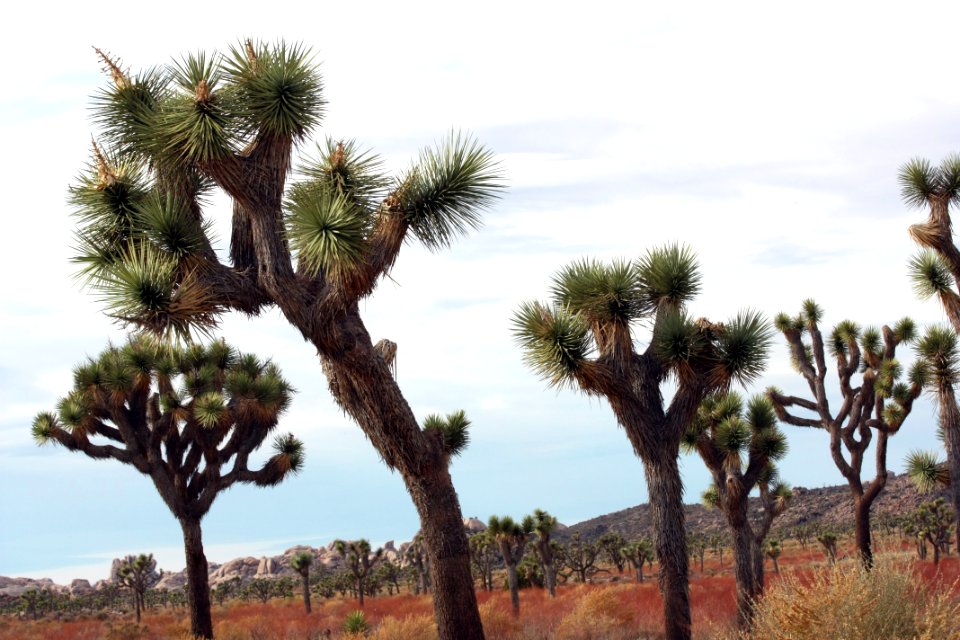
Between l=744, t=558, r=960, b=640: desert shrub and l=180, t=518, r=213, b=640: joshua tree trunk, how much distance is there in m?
17.5

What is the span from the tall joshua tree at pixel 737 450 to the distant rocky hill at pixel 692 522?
43.1m

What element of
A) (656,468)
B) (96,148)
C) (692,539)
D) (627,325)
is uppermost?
(96,148)

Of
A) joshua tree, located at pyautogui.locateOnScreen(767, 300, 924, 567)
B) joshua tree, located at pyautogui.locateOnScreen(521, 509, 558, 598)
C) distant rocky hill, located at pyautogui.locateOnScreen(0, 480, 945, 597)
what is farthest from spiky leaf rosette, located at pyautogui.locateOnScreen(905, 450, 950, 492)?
distant rocky hill, located at pyautogui.locateOnScreen(0, 480, 945, 597)

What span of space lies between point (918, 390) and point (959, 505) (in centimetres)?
339

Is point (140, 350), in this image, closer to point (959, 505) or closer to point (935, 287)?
point (935, 287)

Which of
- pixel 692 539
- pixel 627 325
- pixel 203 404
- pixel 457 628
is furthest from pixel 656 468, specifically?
pixel 692 539

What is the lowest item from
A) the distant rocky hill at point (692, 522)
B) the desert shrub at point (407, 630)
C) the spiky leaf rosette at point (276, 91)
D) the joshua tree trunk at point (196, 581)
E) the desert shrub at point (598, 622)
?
the distant rocky hill at point (692, 522)

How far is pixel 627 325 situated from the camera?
49.7 ft

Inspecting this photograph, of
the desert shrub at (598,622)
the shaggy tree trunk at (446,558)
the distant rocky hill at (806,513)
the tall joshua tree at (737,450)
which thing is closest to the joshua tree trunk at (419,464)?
the shaggy tree trunk at (446,558)

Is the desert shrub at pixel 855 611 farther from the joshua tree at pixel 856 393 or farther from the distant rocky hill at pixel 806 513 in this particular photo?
the distant rocky hill at pixel 806 513

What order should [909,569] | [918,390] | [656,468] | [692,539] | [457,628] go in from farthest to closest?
[692,539], [918,390], [656,468], [457,628], [909,569]

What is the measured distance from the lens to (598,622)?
20.1 meters

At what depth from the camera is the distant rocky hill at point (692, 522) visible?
241 feet

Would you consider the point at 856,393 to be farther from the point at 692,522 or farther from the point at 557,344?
A: the point at 692,522
